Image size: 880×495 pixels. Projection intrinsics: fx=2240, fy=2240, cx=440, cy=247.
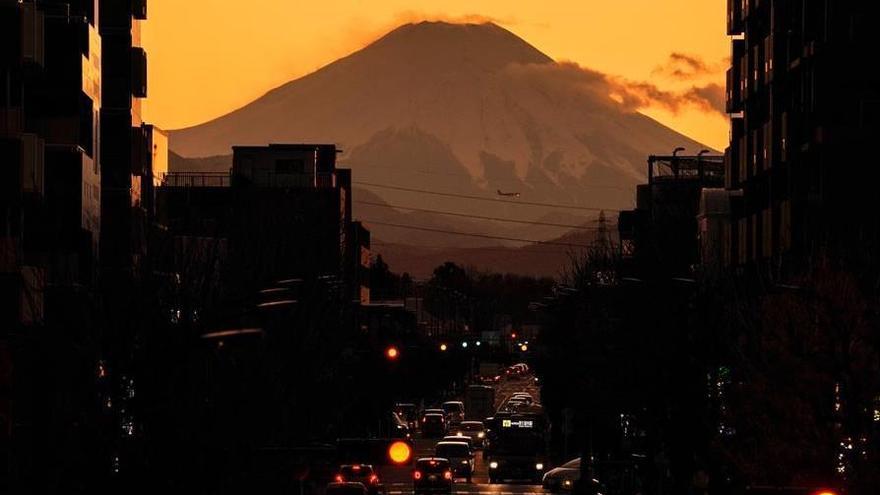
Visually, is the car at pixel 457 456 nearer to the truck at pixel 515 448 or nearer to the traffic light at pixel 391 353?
the truck at pixel 515 448

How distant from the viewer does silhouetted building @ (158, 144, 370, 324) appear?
97.6 metres

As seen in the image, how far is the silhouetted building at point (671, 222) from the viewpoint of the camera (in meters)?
104

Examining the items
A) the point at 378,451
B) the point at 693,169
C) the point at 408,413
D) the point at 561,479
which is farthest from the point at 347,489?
the point at 408,413

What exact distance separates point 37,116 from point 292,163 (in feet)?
347

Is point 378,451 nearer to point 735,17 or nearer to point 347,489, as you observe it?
point 347,489

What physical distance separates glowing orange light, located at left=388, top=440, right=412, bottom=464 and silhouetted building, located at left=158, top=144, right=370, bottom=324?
6.95 meters

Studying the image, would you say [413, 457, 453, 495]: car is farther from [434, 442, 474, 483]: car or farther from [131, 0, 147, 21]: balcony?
[131, 0, 147, 21]: balcony

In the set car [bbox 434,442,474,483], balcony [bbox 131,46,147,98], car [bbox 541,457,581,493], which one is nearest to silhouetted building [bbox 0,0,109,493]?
balcony [bbox 131,46,147,98]

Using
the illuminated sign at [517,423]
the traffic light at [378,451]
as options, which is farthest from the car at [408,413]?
the traffic light at [378,451]

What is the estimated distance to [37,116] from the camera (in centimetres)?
7906

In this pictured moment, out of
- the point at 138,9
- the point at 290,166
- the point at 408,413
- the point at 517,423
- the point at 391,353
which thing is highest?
the point at 138,9

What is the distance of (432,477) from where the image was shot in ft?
343

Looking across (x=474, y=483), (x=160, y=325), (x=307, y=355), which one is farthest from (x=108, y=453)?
(x=474, y=483)

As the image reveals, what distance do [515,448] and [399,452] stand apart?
5962cm
